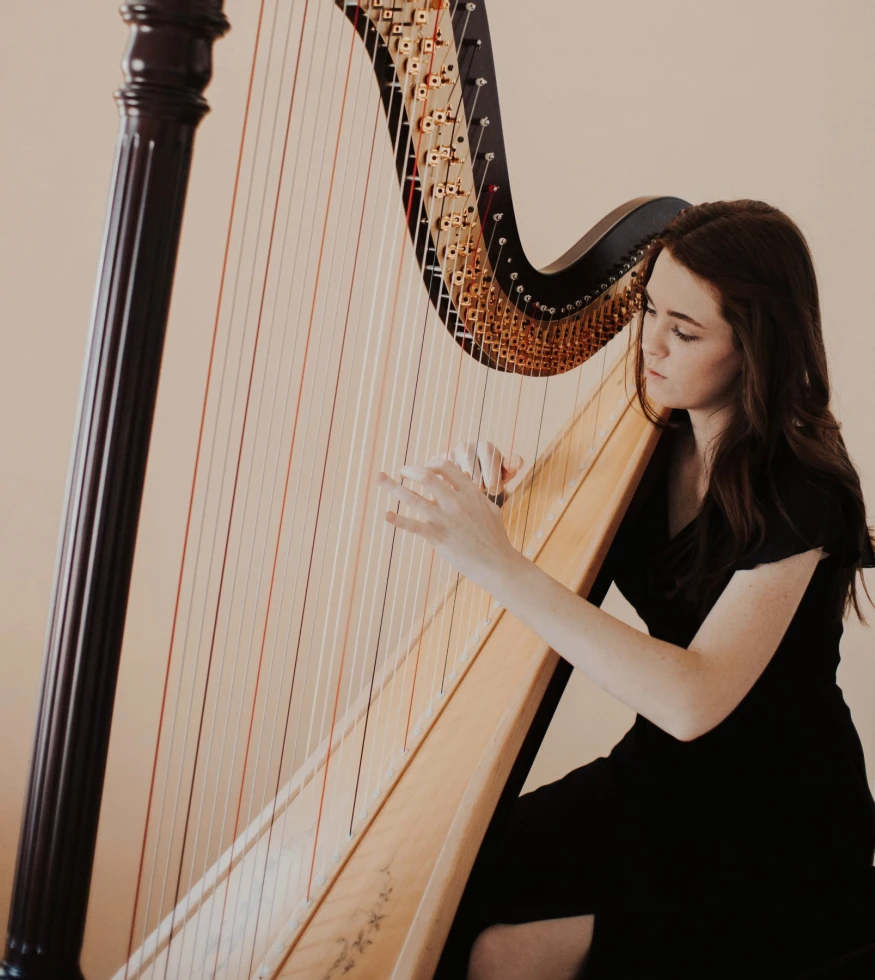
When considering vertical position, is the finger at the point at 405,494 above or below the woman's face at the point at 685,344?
below

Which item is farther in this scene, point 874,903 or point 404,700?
point 404,700

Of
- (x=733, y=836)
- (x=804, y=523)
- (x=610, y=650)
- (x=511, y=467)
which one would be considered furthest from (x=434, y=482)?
(x=511, y=467)

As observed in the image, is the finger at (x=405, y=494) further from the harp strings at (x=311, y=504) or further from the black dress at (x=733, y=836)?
the black dress at (x=733, y=836)

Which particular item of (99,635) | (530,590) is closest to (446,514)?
(530,590)

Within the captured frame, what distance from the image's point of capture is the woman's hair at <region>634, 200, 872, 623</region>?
4.92ft

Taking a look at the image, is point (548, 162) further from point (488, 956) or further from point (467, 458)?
point (488, 956)

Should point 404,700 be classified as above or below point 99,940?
above

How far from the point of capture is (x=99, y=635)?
76cm

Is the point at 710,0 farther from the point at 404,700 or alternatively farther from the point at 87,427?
the point at 87,427

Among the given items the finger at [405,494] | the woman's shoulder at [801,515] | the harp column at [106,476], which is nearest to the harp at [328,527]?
the harp column at [106,476]

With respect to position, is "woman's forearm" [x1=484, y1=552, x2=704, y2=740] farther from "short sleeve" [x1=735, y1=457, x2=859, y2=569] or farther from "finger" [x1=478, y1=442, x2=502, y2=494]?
"finger" [x1=478, y1=442, x2=502, y2=494]

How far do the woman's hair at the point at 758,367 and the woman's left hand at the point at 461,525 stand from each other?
16.2 inches

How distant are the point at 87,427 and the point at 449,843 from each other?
2.09ft

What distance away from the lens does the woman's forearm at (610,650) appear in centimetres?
123
